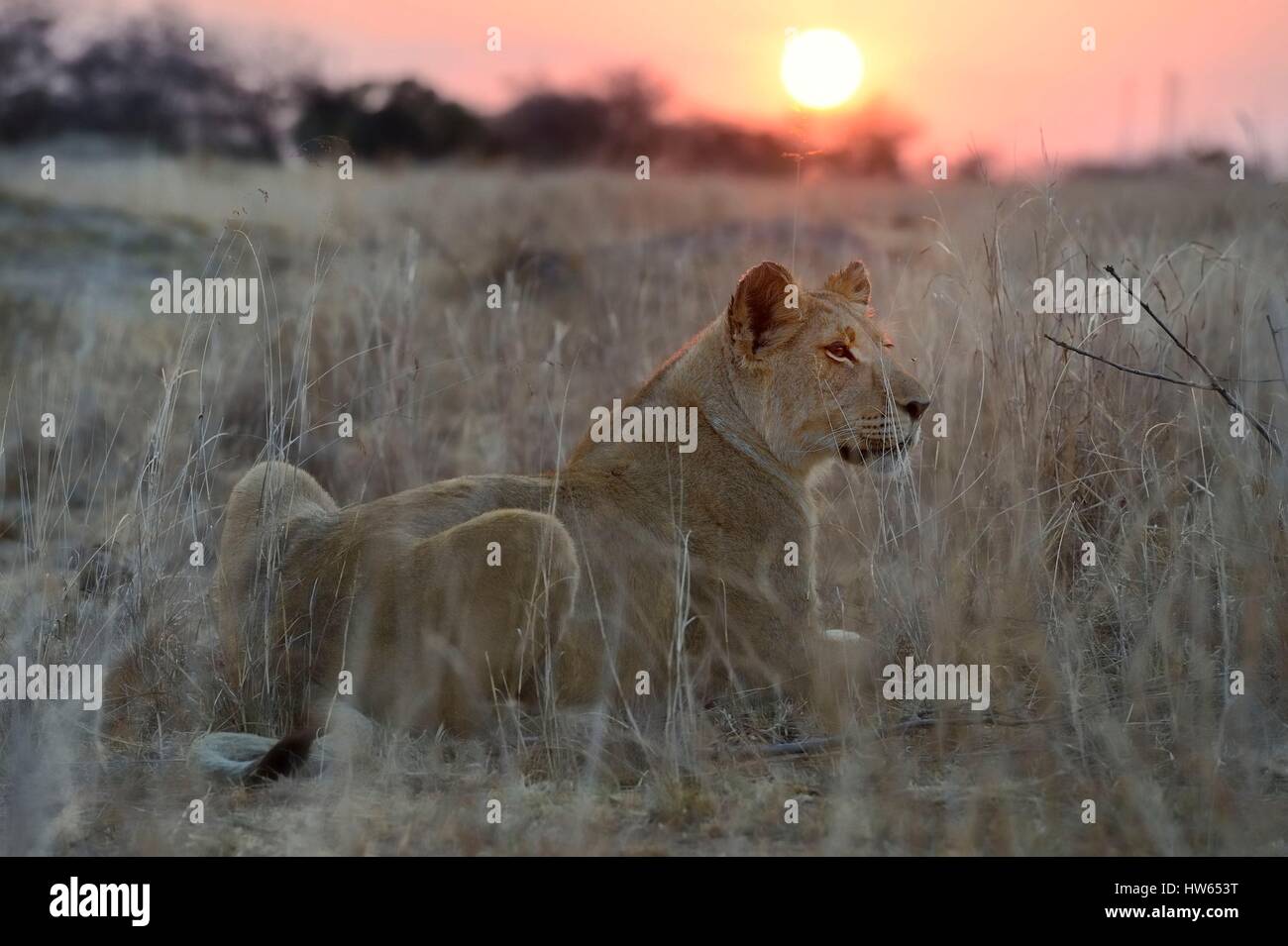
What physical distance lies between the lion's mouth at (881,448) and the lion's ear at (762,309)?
51cm

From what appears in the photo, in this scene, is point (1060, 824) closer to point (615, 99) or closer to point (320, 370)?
point (320, 370)

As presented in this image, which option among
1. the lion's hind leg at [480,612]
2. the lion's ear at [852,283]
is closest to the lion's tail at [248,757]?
the lion's hind leg at [480,612]

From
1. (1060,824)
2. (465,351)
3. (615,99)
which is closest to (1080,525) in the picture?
(1060,824)

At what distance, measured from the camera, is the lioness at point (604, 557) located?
4.87m

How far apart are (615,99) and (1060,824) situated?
29.2m

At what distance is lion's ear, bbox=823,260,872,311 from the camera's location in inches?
245

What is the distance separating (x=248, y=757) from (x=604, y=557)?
54.7 inches

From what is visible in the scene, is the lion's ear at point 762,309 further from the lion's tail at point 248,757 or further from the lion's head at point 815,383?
the lion's tail at point 248,757

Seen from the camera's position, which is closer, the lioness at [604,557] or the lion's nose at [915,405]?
the lioness at [604,557]

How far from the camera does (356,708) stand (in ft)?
16.3

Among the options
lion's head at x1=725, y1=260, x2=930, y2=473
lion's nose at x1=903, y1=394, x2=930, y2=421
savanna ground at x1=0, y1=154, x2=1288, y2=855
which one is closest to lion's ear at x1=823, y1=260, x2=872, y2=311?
savanna ground at x1=0, y1=154, x2=1288, y2=855

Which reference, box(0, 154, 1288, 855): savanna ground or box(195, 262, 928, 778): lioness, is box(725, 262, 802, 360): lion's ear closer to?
box(195, 262, 928, 778): lioness

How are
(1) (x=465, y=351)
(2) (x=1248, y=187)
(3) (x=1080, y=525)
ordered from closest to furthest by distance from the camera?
(3) (x=1080, y=525)
(2) (x=1248, y=187)
(1) (x=465, y=351)

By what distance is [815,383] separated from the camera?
5766 mm
